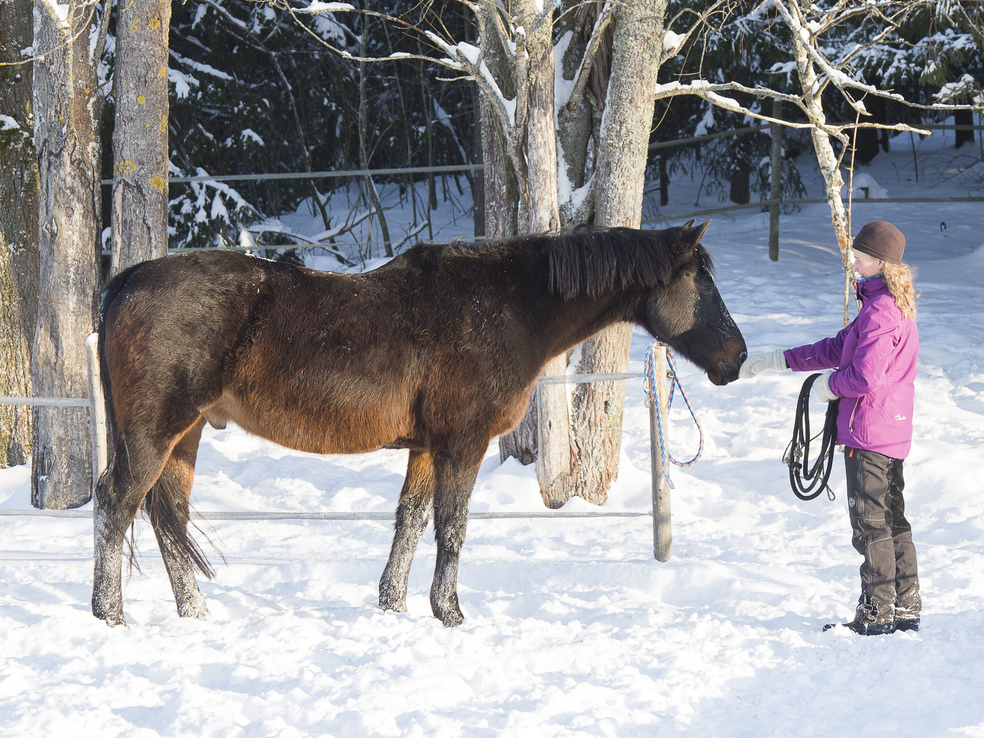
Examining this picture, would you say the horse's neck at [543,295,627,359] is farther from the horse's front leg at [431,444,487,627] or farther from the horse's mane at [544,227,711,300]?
the horse's front leg at [431,444,487,627]

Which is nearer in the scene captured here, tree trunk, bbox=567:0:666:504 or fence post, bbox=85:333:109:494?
fence post, bbox=85:333:109:494

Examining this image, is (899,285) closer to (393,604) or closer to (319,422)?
(319,422)

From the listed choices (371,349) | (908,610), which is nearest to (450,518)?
(371,349)

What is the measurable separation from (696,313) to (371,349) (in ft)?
4.76

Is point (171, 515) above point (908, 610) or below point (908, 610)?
above

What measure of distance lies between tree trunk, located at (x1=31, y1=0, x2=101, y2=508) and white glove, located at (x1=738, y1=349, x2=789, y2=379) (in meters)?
4.20

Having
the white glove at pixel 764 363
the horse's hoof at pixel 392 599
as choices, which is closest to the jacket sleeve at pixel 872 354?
the white glove at pixel 764 363

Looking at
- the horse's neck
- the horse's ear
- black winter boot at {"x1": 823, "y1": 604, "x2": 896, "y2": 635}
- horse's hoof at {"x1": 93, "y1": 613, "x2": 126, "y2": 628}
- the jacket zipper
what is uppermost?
the horse's ear

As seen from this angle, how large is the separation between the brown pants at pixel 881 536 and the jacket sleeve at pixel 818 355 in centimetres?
41

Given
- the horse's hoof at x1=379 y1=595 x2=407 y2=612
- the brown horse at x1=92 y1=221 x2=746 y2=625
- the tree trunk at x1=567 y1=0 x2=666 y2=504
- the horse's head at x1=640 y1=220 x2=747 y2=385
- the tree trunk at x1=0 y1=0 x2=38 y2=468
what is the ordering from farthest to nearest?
the tree trunk at x1=0 y1=0 x2=38 y2=468
the tree trunk at x1=567 y1=0 x2=666 y2=504
the horse's hoof at x1=379 y1=595 x2=407 y2=612
the horse's head at x1=640 y1=220 x2=747 y2=385
the brown horse at x1=92 y1=221 x2=746 y2=625

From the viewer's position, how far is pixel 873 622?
338 centimetres

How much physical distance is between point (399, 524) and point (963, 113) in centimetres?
1941

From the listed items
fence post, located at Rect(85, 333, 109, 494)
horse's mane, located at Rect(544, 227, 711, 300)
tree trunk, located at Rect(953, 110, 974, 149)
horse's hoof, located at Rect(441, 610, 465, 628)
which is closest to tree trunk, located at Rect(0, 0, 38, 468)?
fence post, located at Rect(85, 333, 109, 494)

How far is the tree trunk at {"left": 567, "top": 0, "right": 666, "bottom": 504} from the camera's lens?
508 cm
